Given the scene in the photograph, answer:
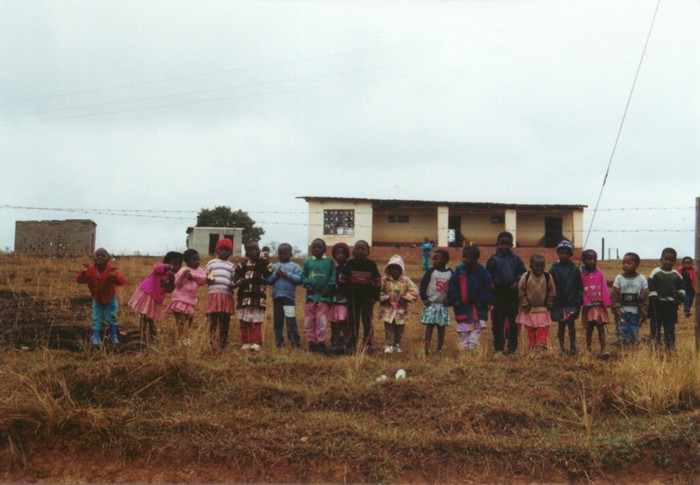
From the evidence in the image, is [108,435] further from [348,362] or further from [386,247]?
[386,247]

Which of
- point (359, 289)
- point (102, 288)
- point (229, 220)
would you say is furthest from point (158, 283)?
point (229, 220)

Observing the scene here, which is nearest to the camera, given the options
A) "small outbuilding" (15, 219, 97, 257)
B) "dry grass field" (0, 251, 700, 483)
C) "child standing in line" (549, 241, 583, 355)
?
"dry grass field" (0, 251, 700, 483)

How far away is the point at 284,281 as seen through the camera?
8203 mm

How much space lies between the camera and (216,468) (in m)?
4.57

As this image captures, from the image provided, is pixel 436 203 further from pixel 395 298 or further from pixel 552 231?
pixel 395 298

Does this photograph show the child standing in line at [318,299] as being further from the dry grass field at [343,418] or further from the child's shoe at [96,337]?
the child's shoe at [96,337]

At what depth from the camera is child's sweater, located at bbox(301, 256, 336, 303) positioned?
7.94 metres

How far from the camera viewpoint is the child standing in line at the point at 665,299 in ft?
26.5

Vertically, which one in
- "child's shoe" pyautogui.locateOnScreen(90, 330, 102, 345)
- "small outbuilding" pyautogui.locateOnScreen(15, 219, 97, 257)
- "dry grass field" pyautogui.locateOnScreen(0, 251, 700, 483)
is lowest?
"dry grass field" pyautogui.locateOnScreen(0, 251, 700, 483)

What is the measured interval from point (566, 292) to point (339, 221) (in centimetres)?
2406

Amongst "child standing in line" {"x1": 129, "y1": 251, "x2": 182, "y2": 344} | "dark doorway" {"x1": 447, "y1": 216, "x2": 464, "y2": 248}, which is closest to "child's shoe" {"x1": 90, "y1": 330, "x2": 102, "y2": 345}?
"child standing in line" {"x1": 129, "y1": 251, "x2": 182, "y2": 344}

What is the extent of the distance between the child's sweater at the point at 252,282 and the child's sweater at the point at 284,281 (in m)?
0.12

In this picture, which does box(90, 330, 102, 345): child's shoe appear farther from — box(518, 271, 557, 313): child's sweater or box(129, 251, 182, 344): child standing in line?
box(518, 271, 557, 313): child's sweater

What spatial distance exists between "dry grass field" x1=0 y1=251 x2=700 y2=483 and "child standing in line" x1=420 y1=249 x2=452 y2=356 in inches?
40.7
